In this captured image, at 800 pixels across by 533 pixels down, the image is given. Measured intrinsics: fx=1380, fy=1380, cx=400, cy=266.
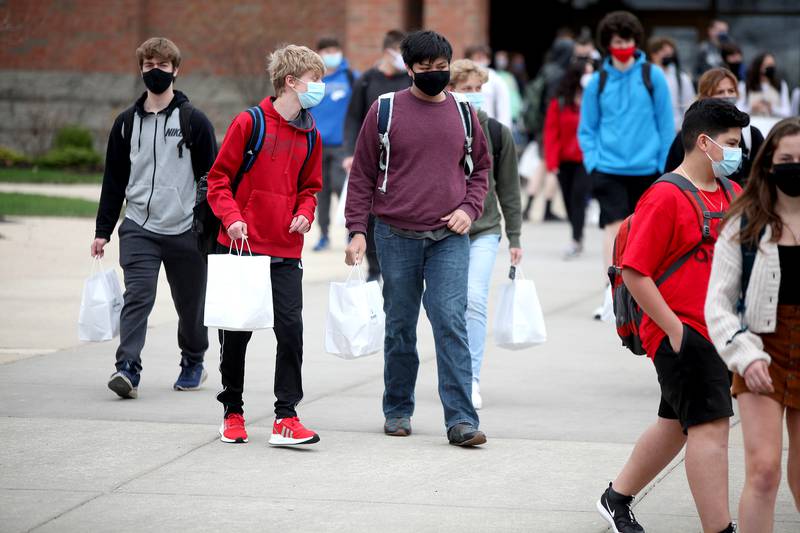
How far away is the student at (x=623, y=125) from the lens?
9.53 metres

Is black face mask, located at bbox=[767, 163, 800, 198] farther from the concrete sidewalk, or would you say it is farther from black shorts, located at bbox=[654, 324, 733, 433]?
the concrete sidewalk

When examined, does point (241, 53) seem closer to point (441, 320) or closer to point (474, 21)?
point (474, 21)

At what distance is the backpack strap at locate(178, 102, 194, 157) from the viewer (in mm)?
7391

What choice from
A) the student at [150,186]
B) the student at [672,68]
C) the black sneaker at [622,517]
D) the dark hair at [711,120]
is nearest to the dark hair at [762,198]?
the dark hair at [711,120]

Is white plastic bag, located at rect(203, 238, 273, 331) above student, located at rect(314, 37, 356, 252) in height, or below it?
below

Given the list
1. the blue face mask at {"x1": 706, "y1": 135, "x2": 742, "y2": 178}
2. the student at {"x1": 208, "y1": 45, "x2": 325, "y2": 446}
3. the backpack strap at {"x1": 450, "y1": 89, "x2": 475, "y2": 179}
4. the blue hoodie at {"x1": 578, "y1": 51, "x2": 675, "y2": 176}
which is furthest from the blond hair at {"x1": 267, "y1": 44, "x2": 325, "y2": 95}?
the blue hoodie at {"x1": 578, "y1": 51, "x2": 675, "y2": 176}

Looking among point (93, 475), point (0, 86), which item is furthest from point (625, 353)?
point (0, 86)

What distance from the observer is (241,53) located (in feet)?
86.4

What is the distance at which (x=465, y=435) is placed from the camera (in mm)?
6395

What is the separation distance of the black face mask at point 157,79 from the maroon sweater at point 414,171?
56.6 inches

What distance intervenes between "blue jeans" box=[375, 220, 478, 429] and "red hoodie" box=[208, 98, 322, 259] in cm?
45

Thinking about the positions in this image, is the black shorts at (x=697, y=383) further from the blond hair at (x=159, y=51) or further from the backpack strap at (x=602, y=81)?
the backpack strap at (x=602, y=81)

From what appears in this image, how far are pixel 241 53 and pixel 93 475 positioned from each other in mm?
21194

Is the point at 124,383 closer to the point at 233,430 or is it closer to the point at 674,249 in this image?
the point at 233,430
